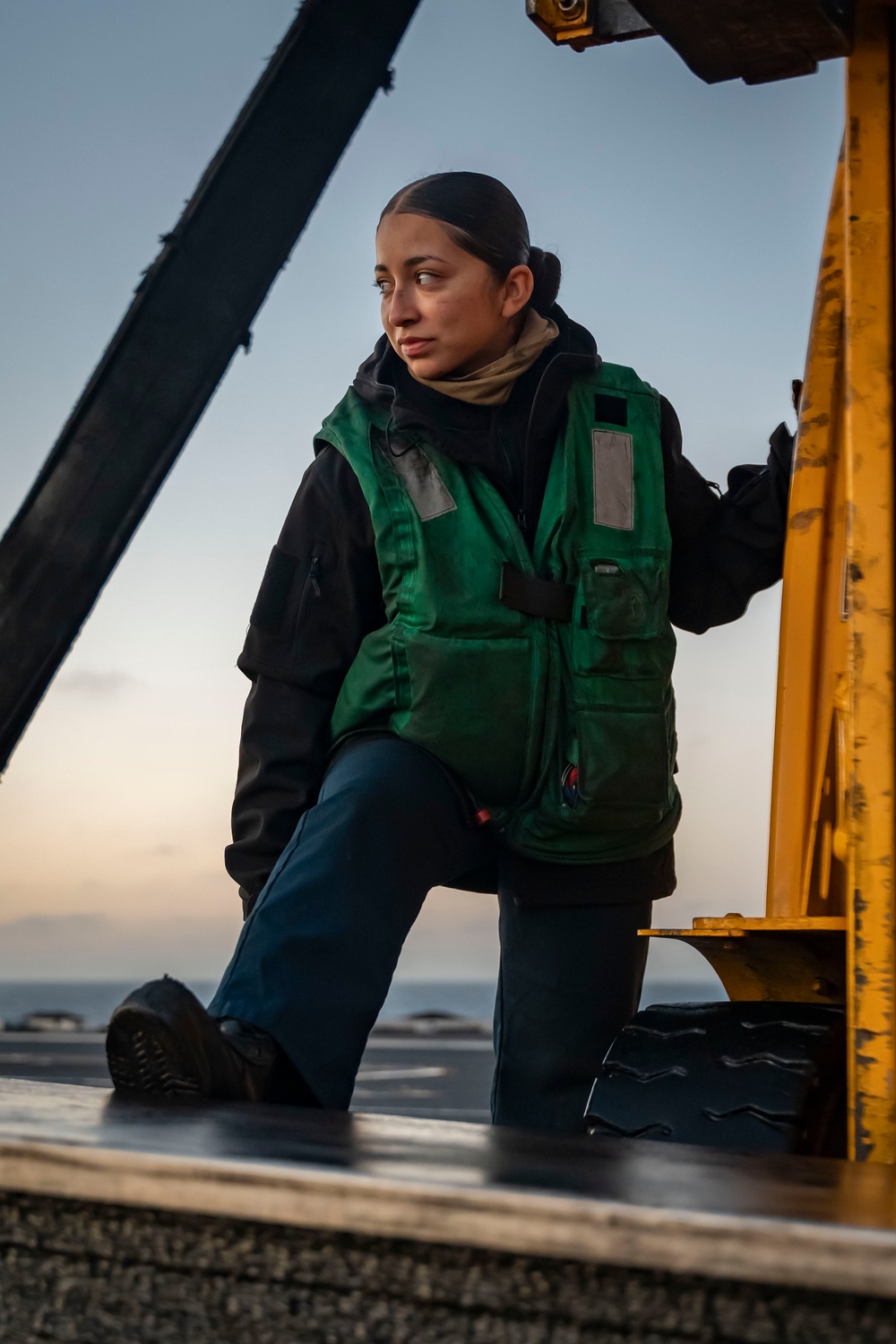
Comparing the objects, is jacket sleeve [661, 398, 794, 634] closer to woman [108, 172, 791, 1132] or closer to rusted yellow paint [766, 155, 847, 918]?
woman [108, 172, 791, 1132]

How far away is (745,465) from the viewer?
2.64 m

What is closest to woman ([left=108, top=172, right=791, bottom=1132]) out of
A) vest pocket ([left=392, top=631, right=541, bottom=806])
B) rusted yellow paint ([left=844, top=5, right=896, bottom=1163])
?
vest pocket ([left=392, top=631, right=541, bottom=806])

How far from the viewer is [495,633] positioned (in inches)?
90.8

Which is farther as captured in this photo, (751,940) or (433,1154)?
(751,940)

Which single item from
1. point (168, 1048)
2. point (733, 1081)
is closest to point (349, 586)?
point (168, 1048)

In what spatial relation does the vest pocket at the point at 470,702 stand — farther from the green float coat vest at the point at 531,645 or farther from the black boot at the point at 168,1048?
the black boot at the point at 168,1048

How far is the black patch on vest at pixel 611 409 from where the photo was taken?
8.39 feet

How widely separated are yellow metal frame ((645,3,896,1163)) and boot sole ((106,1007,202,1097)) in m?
0.65

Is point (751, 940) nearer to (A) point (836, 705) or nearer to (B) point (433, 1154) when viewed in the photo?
(A) point (836, 705)

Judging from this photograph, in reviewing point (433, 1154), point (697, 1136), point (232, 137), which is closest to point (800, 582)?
point (697, 1136)

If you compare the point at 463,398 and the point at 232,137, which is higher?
the point at 232,137

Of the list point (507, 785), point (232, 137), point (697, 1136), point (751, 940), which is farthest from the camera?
point (232, 137)

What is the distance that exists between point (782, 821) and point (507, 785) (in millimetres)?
450

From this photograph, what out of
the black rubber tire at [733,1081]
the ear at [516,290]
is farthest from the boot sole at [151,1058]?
the ear at [516,290]
